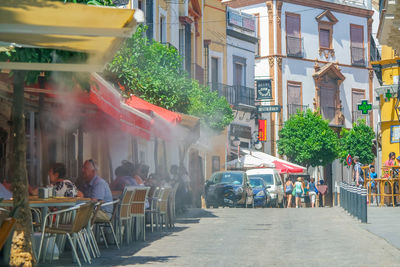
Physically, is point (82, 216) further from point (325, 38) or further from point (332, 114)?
point (325, 38)

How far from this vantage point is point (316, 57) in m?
58.1

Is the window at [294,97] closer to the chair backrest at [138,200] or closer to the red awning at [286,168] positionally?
the red awning at [286,168]

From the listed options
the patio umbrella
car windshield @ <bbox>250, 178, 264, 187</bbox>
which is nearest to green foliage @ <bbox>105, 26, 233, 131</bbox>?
car windshield @ <bbox>250, 178, 264, 187</bbox>

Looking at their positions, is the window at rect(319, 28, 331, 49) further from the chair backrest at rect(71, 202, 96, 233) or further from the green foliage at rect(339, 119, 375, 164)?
the chair backrest at rect(71, 202, 96, 233)

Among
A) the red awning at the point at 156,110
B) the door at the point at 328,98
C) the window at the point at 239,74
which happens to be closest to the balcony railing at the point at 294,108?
the door at the point at 328,98

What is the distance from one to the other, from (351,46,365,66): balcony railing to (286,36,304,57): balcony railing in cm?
489

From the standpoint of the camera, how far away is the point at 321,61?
58.4m

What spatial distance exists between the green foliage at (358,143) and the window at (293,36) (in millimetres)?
6161

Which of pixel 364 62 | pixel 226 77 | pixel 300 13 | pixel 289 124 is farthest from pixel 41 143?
pixel 364 62

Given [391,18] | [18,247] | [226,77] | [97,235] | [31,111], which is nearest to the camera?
[18,247]

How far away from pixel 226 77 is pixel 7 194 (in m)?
36.4

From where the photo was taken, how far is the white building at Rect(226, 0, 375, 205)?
55.3m

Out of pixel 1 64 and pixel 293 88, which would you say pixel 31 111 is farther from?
pixel 293 88

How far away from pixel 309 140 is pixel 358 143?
181 inches
